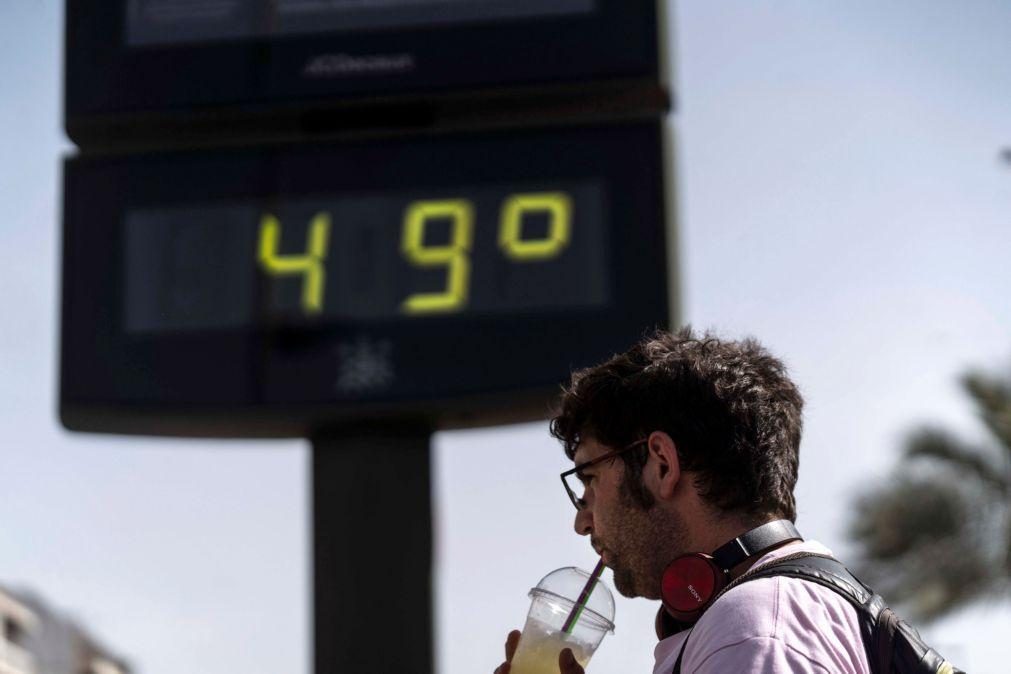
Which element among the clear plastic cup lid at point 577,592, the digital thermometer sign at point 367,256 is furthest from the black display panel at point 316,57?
the clear plastic cup lid at point 577,592

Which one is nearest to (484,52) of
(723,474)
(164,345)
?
(164,345)

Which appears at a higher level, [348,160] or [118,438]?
[348,160]

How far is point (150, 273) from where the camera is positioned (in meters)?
5.93

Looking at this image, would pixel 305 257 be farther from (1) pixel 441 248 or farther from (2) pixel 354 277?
(1) pixel 441 248

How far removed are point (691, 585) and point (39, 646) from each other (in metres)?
3.07

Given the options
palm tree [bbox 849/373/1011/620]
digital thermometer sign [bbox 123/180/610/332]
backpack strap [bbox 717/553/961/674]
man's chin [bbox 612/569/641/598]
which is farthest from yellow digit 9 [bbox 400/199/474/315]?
palm tree [bbox 849/373/1011/620]

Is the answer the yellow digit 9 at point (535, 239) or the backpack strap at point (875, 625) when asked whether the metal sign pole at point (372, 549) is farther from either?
the backpack strap at point (875, 625)

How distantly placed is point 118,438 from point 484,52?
1757 mm

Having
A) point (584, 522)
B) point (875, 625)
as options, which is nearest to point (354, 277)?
point (584, 522)

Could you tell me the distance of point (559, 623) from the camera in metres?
2.39

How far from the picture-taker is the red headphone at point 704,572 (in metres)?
2.03

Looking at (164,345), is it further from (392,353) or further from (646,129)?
(646,129)

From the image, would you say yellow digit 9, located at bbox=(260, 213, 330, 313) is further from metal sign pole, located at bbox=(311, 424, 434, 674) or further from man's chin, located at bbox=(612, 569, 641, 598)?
man's chin, located at bbox=(612, 569, 641, 598)

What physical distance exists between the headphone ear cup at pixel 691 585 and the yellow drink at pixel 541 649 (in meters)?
0.33
